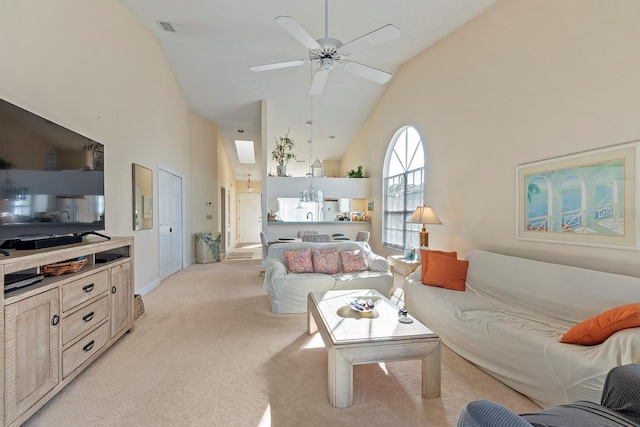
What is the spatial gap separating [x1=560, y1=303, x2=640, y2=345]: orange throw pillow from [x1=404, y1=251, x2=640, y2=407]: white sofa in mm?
40

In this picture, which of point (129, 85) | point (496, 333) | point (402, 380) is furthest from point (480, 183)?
point (129, 85)

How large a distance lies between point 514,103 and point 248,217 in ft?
34.6

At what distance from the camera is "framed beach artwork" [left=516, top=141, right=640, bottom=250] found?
85.7 inches

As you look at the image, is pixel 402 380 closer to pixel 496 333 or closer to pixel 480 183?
pixel 496 333

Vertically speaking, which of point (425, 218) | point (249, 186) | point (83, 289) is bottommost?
point (83, 289)

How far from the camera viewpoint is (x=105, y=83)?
11.1 feet

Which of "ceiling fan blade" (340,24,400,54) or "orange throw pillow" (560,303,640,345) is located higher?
"ceiling fan blade" (340,24,400,54)

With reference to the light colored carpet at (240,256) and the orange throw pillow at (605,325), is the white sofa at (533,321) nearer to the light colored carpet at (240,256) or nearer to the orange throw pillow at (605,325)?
the orange throw pillow at (605,325)

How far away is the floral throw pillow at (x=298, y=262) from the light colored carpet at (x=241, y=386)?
76cm

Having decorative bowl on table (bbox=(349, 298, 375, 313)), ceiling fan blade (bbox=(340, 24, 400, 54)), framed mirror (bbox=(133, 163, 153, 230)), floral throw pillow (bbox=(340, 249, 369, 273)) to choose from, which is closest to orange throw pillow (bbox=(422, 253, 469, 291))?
floral throw pillow (bbox=(340, 249, 369, 273))

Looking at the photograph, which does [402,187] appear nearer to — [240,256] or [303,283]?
[303,283]

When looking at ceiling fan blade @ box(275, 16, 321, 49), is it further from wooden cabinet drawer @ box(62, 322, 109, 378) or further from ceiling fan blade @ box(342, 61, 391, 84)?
wooden cabinet drawer @ box(62, 322, 109, 378)

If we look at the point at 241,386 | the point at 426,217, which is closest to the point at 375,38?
the point at 426,217

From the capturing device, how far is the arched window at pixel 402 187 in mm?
5180
